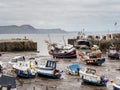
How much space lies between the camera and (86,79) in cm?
3531

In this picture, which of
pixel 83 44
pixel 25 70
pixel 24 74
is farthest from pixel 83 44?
pixel 25 70

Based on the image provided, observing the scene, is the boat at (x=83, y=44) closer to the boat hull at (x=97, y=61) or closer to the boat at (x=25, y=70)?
the boat hull at (x=97, y=61)

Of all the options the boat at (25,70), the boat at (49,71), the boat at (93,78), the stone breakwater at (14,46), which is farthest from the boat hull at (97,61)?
the stone breakwater at (14,46)

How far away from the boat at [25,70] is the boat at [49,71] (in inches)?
29.6

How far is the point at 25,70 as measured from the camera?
37.9 meters

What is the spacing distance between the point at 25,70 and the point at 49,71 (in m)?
2.91

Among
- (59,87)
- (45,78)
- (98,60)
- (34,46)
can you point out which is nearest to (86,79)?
(59,87)

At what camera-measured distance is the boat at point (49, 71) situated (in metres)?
38.2

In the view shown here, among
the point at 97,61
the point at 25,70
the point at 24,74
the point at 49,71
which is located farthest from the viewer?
the point at 97,61

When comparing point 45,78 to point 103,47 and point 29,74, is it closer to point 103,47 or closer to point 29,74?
point 29,74

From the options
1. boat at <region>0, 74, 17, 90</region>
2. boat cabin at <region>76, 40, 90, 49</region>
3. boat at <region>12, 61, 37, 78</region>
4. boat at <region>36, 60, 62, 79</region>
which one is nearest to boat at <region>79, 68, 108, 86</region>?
boat at <region>36, 60, 62, 79</region>

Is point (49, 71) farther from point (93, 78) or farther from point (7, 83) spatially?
point (7, 83)

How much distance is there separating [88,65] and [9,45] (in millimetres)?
35222

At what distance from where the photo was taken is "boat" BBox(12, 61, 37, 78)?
3803cm
